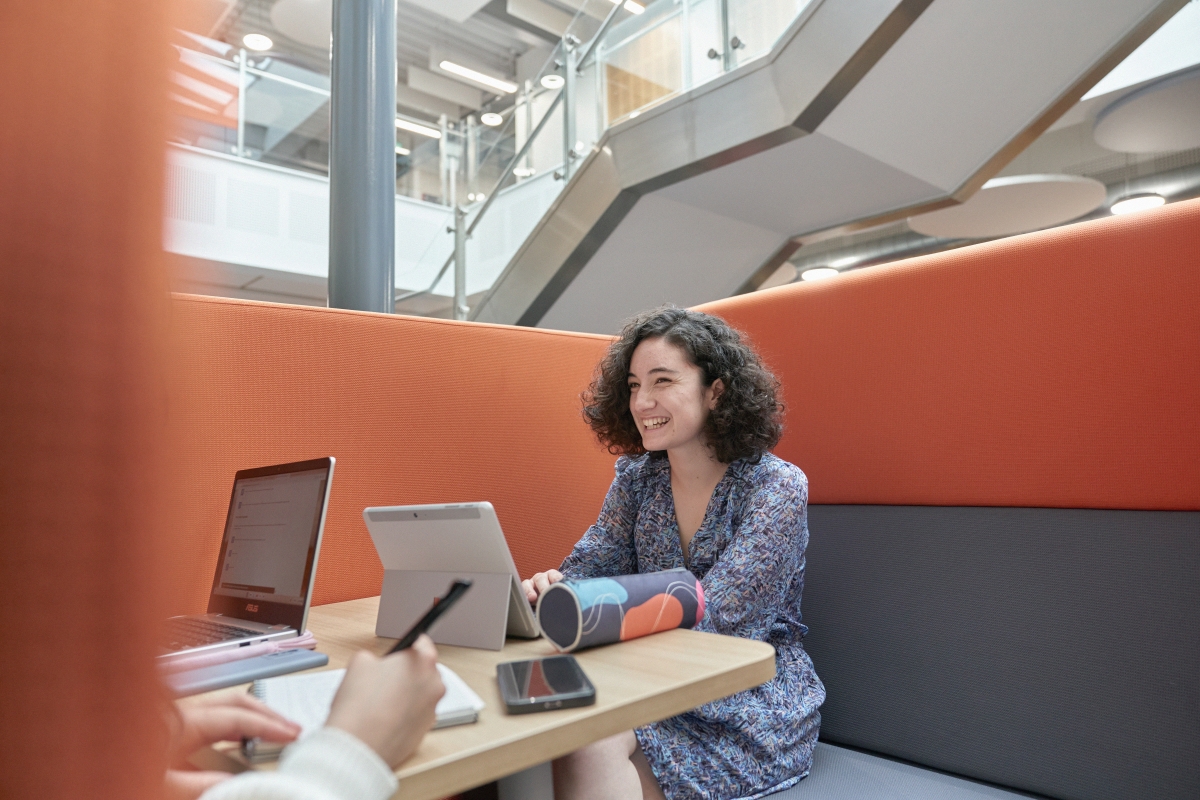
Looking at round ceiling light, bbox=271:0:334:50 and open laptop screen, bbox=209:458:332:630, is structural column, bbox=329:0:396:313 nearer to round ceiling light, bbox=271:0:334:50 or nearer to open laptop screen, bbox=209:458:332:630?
open laptop screen, bbox=209:458:332:630

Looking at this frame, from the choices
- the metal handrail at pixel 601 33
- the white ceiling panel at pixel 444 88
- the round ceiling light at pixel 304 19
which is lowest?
the metal handrail at pixel 601 33

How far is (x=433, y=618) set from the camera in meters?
0.67

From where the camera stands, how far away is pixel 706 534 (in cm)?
164

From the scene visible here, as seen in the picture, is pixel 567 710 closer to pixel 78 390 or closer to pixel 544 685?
pixel 544 685

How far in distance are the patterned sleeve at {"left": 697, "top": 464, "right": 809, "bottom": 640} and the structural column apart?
60.6 inches

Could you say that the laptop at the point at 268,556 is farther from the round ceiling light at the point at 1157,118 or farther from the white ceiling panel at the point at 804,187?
the round ceiling light at the point at 1157,118

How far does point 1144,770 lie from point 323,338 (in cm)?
166

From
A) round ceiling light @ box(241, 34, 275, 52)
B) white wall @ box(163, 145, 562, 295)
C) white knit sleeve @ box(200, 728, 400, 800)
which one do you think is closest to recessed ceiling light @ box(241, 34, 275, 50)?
round ceiling light @ box(241, 34, 275, 52)

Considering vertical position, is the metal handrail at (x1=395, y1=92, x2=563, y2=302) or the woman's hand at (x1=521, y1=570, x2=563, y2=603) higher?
the metal handrail at (x1=395, y1=92, x2=563, y2=302)

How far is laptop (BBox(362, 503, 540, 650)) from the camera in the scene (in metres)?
1.10

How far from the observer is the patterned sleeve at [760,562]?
4.57 ft

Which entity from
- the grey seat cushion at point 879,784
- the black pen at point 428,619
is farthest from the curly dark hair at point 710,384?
the black pen at point 428,619

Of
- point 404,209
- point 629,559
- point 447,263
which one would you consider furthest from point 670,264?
point 629,559

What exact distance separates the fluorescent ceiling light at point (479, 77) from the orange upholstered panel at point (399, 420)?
377 inches
